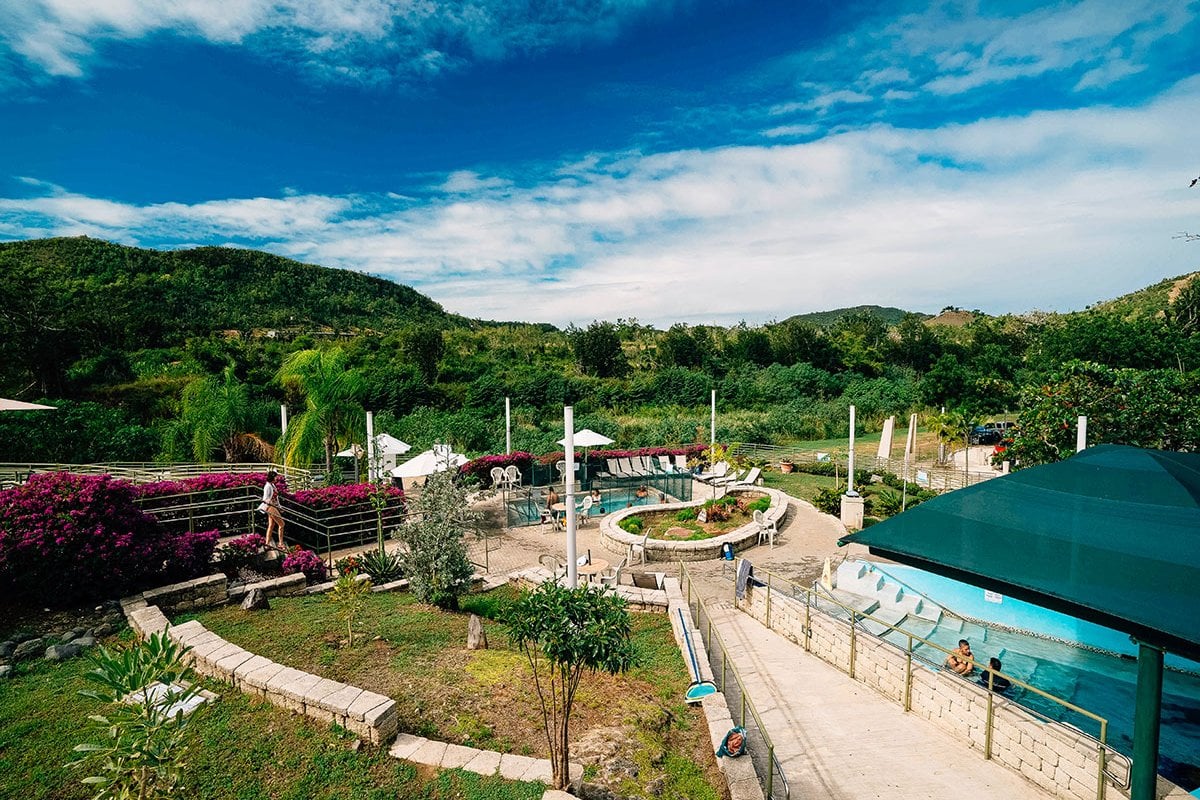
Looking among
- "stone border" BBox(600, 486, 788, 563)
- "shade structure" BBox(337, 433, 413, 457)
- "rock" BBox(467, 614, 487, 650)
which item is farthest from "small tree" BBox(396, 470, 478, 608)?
"shade structure" BBox(337, 433, 413, 457)

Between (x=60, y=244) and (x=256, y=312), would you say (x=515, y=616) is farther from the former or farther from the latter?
(x=60, y=244)

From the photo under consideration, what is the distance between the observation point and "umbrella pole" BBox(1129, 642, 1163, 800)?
258 centimetres

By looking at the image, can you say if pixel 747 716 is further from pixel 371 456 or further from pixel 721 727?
pixel 371 456

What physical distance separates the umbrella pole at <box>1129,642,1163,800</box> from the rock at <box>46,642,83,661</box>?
8.48 m

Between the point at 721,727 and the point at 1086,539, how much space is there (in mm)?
3446

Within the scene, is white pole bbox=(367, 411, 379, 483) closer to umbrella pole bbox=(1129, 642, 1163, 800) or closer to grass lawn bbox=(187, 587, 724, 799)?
grass lawn bbox=(187, 587, 724, 799)

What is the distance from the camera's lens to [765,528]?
11836mm

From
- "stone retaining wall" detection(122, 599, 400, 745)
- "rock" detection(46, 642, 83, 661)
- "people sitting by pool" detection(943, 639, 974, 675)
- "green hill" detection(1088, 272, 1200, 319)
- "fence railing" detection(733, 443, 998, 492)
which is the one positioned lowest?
"fence railing" detection(733, 443, 998, 492)

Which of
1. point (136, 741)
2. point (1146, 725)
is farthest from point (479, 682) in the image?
point (1146, 725)

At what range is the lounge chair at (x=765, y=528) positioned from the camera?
1174cm

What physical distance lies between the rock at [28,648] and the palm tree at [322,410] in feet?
28.3

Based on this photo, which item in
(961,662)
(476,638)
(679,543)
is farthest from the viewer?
(679,543)

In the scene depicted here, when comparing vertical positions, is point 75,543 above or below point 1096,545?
below

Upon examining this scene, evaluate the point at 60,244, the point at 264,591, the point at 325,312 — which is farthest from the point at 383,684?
the point at 60,244
